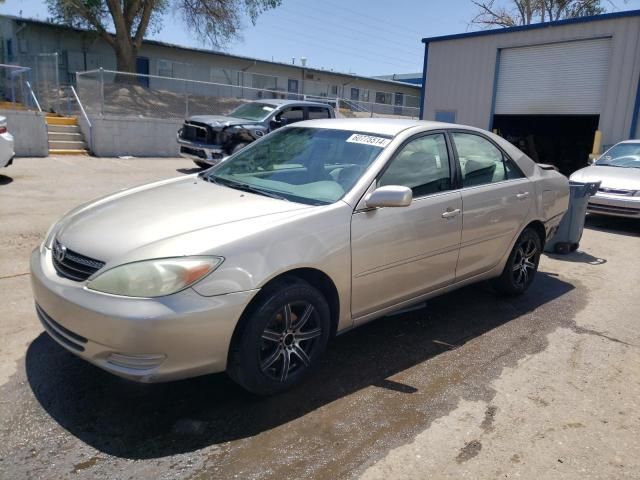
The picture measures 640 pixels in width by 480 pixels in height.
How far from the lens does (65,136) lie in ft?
50.6

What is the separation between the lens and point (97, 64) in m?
24.8

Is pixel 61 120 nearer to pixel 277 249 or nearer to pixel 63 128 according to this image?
pixel 63 128

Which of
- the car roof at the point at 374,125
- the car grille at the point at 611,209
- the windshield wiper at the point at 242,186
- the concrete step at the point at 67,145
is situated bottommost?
the car grille at the point at 611,209

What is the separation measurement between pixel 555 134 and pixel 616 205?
11.2 metres

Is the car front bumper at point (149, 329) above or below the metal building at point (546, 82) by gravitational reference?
below

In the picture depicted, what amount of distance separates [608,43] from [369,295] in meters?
14.9

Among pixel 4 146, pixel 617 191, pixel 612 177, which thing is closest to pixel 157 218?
pixel 4 146

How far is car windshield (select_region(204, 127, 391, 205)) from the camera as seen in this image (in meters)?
3.49

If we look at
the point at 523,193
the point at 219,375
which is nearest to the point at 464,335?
the point at 523,193

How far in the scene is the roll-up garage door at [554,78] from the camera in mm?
15102

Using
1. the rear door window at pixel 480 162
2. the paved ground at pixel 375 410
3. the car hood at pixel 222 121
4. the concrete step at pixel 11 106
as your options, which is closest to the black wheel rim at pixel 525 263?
the paved ground at pixel 375 410

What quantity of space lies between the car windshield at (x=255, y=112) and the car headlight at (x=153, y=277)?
10.6 meters

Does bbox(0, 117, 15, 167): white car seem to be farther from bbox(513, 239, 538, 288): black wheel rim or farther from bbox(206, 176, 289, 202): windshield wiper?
bbox(513, 239, 538, 288): black wheel rim

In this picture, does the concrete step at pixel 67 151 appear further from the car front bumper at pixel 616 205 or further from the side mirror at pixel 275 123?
the car front bumper at pixel 616 205
